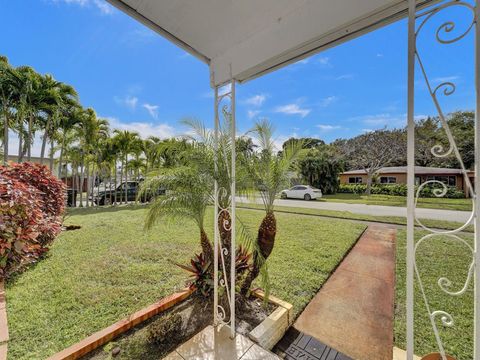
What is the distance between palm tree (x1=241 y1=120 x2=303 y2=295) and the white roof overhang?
102 cm

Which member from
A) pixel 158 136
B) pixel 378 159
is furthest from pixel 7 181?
pixel 378 159

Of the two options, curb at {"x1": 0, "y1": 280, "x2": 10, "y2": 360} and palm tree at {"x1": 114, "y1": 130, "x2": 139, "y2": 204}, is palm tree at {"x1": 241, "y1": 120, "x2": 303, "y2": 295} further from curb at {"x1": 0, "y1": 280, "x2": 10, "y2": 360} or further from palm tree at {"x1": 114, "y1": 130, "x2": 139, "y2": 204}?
palm tree at {"x1": 114, "y1": 130, "x2": 139, "y2": 204}

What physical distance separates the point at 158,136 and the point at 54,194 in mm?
11933

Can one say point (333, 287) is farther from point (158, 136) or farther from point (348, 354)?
point (158, 136)

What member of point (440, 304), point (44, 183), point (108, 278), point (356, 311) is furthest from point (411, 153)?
point (44, 183)

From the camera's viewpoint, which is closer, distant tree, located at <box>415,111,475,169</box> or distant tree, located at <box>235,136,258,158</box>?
distant tree, located at <box>415,111,475,169</box>

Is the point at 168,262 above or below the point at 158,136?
below

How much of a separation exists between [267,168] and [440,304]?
298 centimetres

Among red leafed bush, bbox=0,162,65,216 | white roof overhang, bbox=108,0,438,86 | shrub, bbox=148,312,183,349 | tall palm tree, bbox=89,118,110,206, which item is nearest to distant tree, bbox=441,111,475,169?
white roof overhang, bbox=108,0,438,86

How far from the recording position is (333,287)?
3291 mm

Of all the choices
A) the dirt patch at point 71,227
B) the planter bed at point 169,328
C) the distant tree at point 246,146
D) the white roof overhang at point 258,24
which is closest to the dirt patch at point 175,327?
the planter bed at point 169,328

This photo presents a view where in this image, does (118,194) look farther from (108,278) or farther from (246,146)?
(246,146)

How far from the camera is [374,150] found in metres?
19.9

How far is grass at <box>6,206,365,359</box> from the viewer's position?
2.28 meters
